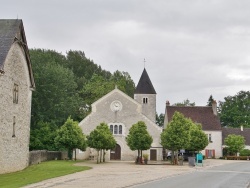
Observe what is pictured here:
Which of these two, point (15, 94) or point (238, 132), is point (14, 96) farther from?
point (238, 132)

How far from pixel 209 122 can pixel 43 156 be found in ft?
131

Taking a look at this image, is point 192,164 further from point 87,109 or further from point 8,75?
point 87,109

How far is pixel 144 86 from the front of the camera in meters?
71.5

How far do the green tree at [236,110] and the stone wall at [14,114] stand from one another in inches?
2895

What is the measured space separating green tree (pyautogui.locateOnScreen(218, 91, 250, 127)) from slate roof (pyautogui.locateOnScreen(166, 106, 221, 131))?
77.7 feet

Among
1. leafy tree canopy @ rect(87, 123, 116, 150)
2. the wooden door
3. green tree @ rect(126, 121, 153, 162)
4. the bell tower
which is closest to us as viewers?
leafy tree canopy @ rect(87, 123, 116, 150)

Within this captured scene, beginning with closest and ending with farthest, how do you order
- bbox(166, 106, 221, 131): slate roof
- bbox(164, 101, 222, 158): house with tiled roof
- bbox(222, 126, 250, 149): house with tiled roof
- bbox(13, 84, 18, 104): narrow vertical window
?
bbox(13, 84, 18, 104): narrow vertical window < bbox(164, 101, 222, 158): house with tiled roof < bbox(166, 106, 221, 131): slate roof < bbox(222, 126, 250, 149): house with tiled roof

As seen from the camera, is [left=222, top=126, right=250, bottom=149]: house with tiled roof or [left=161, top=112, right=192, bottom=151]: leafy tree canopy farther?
[left=222, top=126, right=250, bottom=149]: house with tiled roof

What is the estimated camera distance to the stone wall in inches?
1284

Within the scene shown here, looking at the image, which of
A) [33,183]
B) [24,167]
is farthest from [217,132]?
[33,183]

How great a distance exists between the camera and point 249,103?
108 m

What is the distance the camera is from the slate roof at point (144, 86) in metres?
71.1

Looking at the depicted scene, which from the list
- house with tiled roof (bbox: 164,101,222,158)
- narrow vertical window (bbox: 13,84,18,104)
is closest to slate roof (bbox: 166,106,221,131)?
house with tiled roof (bbox: 164,101,222,158)

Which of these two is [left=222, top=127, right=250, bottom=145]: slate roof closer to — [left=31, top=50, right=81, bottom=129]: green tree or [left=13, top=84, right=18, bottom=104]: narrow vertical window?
[left=31, top=50, right=81, bottom=129]: green tree
